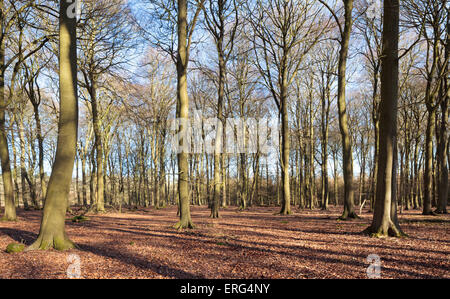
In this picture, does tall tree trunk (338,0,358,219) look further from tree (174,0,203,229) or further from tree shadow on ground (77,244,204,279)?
tree shadow on ground (77,244,204,279)

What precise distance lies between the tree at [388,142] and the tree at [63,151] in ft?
25.2

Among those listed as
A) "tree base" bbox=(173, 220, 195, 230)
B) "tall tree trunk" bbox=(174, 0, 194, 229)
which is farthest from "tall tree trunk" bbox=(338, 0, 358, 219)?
"tall tree trunk" bbox=(174, 0, 194, 229)

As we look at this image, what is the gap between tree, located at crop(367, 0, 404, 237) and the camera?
23.4 feet

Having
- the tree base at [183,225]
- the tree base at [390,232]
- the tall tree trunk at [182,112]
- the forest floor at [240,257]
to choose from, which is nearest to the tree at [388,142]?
the tree base at [390,232]

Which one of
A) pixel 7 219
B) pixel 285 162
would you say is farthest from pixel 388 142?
pixel 7 219

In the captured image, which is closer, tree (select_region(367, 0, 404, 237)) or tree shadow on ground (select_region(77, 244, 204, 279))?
tree shadow on ground (select_region(77, 244, 204, 279))

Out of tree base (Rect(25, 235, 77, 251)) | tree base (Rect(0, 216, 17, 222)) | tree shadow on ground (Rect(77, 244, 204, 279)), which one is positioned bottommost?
tree base (Rect(0, 216, 17, 222))

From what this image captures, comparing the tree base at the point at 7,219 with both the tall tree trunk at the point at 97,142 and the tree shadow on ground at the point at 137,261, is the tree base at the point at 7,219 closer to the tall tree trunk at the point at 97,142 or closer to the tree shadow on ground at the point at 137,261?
the tall tree trunk at the point at 97,142

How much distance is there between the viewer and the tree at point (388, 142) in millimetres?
7125

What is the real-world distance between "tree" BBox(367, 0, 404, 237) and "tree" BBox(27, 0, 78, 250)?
7687 millimetres

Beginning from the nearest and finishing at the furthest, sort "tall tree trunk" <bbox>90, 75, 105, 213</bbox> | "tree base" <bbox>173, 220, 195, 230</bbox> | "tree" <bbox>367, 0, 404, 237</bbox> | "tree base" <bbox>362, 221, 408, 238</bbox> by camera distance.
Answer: "tree base" <bbox>362, 221, 408, 238</bbox> < "tree" <bbox>367, 0, 404, 237</bbox> < "tree base" <bbox>173, 220, 195, 230</bbox> < "tall tree trunk" <bbox>90, 75, 105, 213</bbox>

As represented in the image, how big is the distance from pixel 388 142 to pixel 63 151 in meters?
8.16
